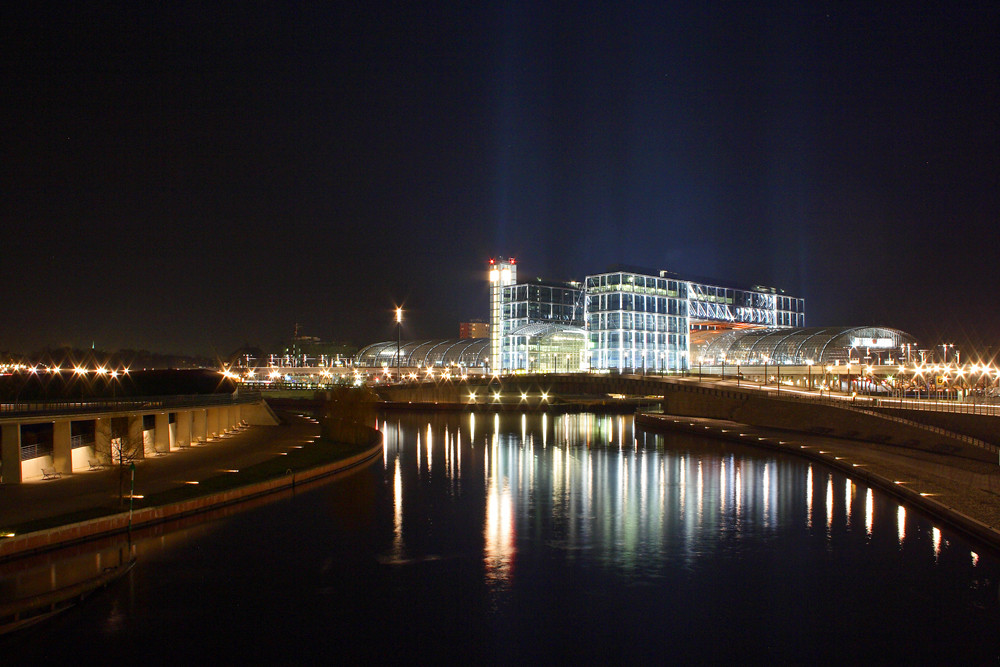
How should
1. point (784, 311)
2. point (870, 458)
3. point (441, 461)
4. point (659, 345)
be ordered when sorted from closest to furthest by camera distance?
1. point (870, 458)
2. point (441, 461)
3. point (659, 345)
4. point (784, 311)

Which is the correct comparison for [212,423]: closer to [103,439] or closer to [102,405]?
[102,405]

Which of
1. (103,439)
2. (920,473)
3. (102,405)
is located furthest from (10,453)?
(920,473)

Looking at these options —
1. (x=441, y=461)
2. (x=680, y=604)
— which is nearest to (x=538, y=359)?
(x=441, y=461)

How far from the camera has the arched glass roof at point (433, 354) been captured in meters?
148

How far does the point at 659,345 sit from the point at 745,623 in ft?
350

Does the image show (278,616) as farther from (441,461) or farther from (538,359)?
(538,359)

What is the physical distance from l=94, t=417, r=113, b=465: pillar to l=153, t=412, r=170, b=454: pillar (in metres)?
8.23

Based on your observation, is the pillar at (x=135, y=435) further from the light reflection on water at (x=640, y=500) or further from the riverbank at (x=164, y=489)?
the light reflection on water at (x=640, y=500)

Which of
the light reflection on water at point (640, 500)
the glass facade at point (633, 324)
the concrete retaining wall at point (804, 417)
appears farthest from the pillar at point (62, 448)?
the glass facade at point (633, 324)

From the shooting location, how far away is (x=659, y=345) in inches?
4988

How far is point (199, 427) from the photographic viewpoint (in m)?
52.2

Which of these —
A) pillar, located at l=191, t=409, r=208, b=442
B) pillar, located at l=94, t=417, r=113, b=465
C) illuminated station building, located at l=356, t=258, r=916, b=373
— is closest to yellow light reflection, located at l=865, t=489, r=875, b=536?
pillar, located at l=94, t=417, r=113, b=465

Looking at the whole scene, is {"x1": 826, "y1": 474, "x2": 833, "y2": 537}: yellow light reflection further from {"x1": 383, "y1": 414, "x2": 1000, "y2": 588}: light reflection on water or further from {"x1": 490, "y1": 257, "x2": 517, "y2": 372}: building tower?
{"x1": 490, "y1": 257, "x2": 517, "y2": 372}: building tower

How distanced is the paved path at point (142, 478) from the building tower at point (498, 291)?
80.9m
